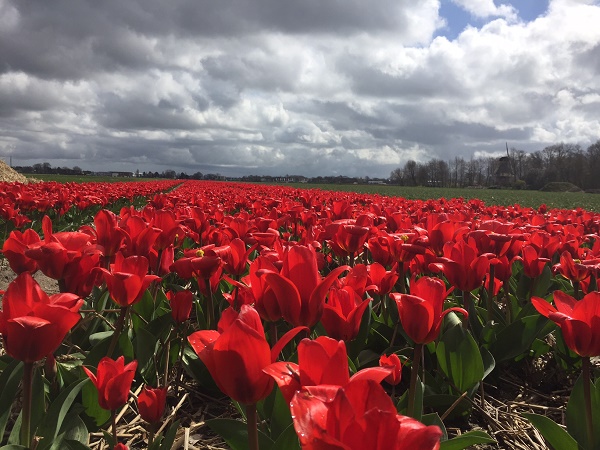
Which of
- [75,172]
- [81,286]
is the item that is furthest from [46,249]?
[75,172]

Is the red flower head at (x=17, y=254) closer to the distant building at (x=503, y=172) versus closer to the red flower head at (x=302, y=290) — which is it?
the red flower head at (x=302, y=290)

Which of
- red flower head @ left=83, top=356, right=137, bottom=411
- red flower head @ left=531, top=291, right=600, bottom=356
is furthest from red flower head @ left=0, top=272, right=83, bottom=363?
red flower head @ left=531, top=291, right=600, bottom=356

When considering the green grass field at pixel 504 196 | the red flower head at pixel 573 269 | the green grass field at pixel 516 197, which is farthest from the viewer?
the green grass field at pixel 504 196

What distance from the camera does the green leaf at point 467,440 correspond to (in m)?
1.17

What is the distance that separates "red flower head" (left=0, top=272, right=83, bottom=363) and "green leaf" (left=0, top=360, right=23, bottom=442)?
0.61 m

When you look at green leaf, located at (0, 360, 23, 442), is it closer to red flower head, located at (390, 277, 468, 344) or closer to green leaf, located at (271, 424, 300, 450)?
green leaf, located at (271, 424, 300, 450)

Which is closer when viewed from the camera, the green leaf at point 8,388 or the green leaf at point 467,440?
the green leaf at point 467,440

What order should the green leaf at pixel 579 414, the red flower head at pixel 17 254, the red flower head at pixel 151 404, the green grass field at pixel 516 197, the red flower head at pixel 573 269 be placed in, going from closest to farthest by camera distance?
1. the red flower head at pixel 151 404
2. the green leaf at pixel 579 414
3. the red flower head at pixel 17 254
4. the red flower head at pixel 573 269
5. the green grass field at pixel 516 197

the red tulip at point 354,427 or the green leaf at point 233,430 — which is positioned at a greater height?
the red tulip at point 354,427

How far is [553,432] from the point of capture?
146cm

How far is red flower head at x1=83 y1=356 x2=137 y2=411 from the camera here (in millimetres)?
1359

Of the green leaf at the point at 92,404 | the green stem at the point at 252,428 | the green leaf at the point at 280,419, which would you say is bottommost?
the green leaf at the point at 92,404

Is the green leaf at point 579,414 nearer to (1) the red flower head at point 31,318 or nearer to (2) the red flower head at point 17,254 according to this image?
(1) the red flower head at point 31,318

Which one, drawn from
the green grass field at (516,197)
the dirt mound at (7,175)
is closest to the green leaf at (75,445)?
the green grass field at (516,197)
